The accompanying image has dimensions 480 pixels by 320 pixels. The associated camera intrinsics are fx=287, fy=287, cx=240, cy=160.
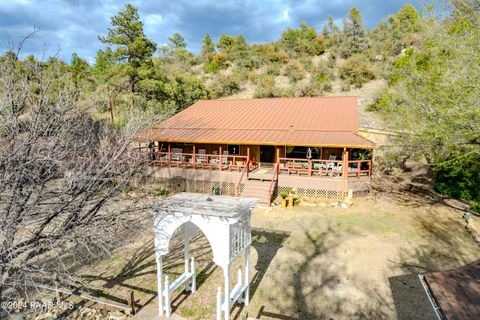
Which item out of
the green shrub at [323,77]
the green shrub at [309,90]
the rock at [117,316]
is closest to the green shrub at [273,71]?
the green shrub at [323,77]

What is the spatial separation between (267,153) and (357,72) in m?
27.8

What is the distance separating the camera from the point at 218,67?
175 feet

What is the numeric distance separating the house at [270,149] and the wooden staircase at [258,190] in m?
0.05

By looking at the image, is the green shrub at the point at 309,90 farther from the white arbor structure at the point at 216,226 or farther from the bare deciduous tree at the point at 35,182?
the bare deciduous tree at the point at 35,182

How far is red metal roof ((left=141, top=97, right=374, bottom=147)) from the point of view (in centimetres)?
1631

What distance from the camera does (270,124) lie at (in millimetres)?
18984

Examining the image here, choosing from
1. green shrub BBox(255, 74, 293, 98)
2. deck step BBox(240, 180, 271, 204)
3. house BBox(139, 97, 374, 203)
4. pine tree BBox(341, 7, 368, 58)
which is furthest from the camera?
pine tree BBox(341, 7, 368, 58)

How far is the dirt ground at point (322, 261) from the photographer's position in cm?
706

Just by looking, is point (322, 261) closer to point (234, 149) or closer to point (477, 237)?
point (477, 237)

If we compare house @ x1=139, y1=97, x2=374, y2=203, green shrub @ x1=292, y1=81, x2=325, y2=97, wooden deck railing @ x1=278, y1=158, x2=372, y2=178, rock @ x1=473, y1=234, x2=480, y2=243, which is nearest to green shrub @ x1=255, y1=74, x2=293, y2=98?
green shrub @ x1=292, y1=81, x2=325, y2=97

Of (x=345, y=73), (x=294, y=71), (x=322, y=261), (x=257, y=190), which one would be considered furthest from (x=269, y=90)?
(x=322, y=261)

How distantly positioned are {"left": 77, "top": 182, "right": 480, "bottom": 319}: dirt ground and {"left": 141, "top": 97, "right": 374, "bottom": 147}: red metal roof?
4.32 meters

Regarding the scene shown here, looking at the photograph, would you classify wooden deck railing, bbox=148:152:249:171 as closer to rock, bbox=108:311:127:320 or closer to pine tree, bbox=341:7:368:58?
rock, bbox=108:311:127:320

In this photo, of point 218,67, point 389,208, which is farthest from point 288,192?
point 218,67
